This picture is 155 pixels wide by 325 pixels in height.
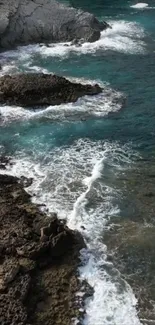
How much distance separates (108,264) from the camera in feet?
70.4

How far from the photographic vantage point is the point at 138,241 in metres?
22.7

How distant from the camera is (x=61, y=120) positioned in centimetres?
3297

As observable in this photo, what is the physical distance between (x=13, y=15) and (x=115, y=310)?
3355cm

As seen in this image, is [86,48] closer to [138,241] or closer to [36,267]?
[138,241]

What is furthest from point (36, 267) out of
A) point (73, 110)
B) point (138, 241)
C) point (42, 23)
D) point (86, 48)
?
point (42, 23)

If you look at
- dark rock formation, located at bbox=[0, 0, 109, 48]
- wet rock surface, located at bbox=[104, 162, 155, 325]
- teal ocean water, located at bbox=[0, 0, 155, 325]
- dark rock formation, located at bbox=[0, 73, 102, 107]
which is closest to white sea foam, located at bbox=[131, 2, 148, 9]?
teal ocean water, located at bbox=[0, 0, 155, 325]

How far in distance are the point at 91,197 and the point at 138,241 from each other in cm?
392

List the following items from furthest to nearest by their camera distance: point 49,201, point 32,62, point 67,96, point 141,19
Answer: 1. point 141,19
2. point 32,62
3. point 67,96
4. point 49,201

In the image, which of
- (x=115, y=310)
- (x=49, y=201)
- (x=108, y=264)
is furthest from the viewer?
(x=49, y=201)

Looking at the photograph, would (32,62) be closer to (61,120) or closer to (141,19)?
(61,120)

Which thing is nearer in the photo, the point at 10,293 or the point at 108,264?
the point at 10,293

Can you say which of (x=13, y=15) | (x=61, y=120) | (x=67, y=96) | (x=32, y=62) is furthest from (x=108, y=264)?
(x=13, y=15)

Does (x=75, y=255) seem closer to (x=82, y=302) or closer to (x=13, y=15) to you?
(x=82, y=302)

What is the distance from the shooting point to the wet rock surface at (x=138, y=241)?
20.1 meters
